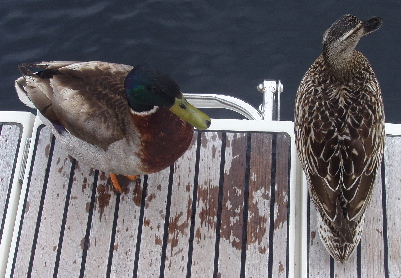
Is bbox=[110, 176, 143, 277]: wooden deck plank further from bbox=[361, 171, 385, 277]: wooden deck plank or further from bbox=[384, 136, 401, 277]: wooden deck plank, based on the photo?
bbox=[384, 136, 401, 277]: wooden deck plank

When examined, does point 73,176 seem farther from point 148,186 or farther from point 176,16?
point 176,16

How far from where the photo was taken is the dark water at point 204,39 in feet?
19.0

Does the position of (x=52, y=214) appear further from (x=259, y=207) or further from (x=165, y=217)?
(x=259, y=207)

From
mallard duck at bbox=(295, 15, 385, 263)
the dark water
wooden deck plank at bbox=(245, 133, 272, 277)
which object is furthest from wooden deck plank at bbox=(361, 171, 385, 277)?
the dark water

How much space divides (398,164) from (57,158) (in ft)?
7.31

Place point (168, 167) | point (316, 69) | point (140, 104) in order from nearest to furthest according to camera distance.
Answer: point (140, 104) → point (316, 69) → point (168, 167)

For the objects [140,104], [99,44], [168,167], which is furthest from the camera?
[99,44]

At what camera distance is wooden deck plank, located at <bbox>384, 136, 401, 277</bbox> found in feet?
10.8

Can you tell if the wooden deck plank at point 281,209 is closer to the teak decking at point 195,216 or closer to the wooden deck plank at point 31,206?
the teak decking at point 195,216

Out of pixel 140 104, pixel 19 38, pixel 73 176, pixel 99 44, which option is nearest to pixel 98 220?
pixel 73 176

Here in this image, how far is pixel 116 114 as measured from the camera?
10.6 feet

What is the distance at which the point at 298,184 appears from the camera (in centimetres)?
357

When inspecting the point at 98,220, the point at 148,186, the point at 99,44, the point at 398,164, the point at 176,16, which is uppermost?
the point at 176,16

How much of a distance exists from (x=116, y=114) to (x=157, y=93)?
1.02 feet
